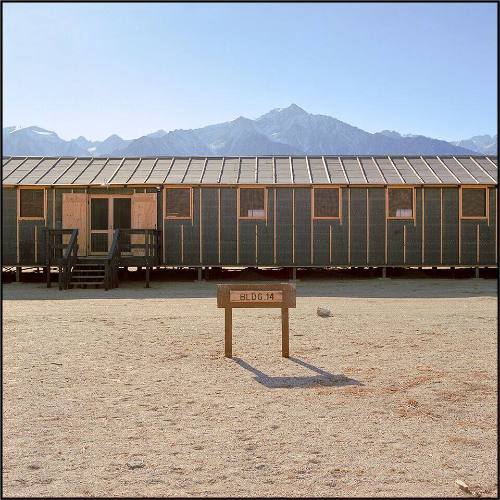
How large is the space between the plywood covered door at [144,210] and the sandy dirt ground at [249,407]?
9.28 metres

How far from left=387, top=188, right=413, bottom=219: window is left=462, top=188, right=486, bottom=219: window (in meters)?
1.84

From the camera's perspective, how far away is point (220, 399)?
560cm

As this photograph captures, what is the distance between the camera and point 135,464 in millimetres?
4062

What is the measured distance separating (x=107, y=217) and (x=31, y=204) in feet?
8.53

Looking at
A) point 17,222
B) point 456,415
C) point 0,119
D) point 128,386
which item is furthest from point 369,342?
point 17,222

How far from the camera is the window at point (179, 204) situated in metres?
19.8

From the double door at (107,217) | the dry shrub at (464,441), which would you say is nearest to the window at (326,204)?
the double door at (107,217)

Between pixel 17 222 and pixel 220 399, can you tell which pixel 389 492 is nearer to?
pixel 220 399

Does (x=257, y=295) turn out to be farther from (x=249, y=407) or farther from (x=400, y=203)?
(x=400, y=203)

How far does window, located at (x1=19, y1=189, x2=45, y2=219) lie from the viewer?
1997 centimetres

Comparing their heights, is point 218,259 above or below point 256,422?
above

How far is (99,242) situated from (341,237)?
8329mm

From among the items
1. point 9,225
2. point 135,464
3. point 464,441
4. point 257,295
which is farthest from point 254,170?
point 135,464

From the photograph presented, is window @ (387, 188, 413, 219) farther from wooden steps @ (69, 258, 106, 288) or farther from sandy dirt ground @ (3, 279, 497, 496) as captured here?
wooden steps @ (69, 258, 106, 288)
